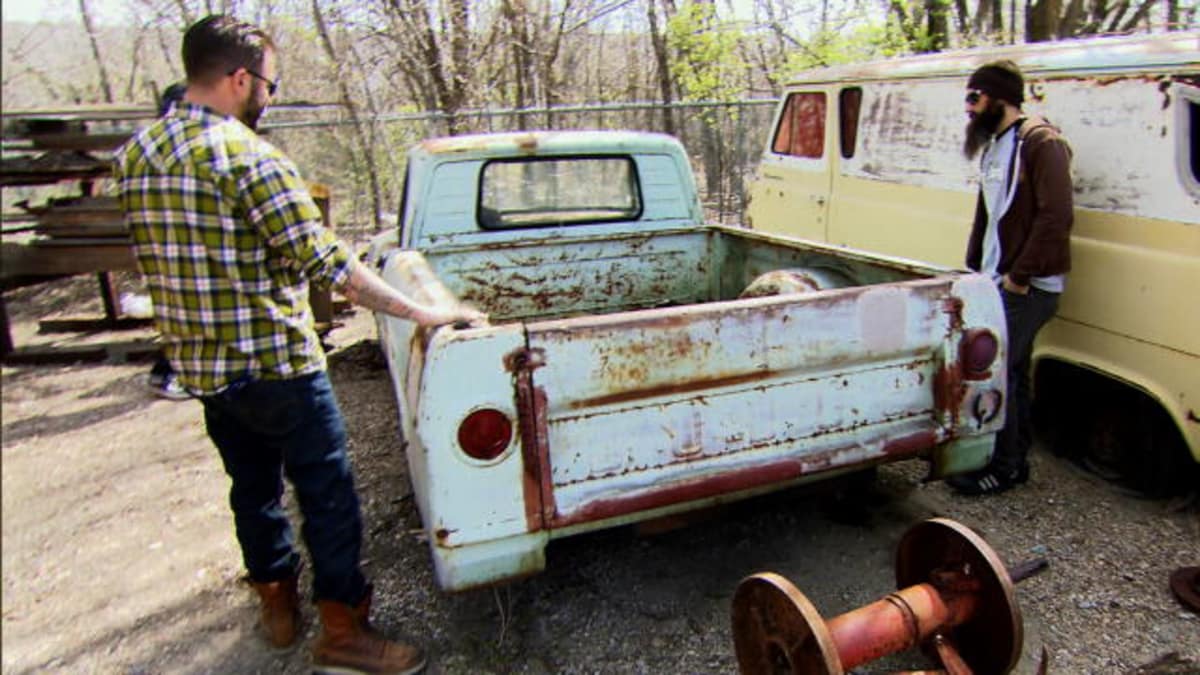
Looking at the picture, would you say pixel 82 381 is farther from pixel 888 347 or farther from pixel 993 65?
pixel 993 65

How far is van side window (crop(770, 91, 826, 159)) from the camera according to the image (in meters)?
6.14

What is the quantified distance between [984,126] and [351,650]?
3.63 metres

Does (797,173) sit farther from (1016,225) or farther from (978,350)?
(978,350)

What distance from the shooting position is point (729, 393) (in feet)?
8.91

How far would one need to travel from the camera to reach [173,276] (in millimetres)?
2318

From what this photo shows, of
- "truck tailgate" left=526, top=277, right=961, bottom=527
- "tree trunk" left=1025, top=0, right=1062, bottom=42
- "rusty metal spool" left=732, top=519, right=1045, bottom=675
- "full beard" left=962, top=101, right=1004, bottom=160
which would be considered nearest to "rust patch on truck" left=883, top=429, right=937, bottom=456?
"truck tailgate" left=526, top=277, right=961, bottom=527

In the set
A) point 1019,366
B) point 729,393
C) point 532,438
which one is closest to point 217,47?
point 532,438

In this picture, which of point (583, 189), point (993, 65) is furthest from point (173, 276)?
point (993, 65)

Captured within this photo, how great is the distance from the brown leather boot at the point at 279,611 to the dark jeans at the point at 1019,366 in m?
3.12

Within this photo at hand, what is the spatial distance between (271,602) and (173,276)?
132 centimetres

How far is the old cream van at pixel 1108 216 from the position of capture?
3.57 m

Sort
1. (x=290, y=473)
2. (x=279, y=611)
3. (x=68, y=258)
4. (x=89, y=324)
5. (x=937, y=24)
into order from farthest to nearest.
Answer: (x=937, y=24) → (x=89, y=324) → (x=68, y=258) → (x=279, y=611) → (x=290, y=473)

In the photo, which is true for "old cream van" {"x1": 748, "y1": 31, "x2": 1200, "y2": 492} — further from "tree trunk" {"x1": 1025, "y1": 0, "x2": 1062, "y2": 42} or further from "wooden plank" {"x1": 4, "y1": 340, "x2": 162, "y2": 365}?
"wooden plank" {"x1": 4, "y1": 340, "x2": 162, "y2": 365}

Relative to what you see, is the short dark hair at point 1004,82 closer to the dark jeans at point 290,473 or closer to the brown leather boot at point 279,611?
the dark jeans at point 290,473
